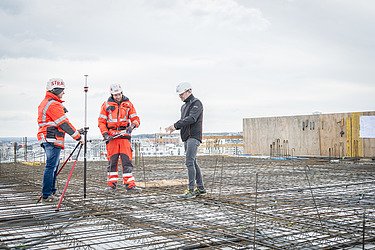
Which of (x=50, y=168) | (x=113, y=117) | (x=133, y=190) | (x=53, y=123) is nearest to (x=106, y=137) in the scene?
(x=113, y=117)

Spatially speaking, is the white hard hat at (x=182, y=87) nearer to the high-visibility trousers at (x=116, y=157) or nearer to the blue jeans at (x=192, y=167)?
the blue jeans at (x=192, y=167)

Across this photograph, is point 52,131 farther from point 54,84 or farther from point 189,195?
point 189,195

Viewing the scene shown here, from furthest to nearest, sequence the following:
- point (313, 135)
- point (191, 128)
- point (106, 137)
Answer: point (313, 135) → point (106, 137) → point (191, 128)

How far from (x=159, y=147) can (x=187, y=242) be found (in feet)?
44.9

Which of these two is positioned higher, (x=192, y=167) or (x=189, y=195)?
(x=192, y=167)

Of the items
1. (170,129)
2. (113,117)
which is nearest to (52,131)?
(113,117)

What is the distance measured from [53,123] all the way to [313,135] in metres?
13.4

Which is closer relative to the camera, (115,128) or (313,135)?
(115,128)

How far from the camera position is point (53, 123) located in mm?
5699

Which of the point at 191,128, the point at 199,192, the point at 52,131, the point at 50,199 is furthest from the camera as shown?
the point at 191,128

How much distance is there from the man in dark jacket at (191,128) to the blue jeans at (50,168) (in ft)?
5.17

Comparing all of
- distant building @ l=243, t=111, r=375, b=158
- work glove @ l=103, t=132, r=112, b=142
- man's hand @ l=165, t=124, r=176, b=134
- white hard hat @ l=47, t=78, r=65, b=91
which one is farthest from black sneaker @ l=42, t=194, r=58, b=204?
distant building @ l=243, t=111, r=375, b=158

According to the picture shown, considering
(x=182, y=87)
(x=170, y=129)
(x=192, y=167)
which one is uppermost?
(x=182, y=87)

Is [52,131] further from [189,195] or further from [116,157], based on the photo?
[189,195]
